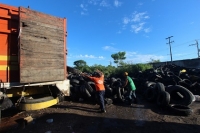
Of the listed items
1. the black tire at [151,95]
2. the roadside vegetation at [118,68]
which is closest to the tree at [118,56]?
the roadside vegetation at [118,68]

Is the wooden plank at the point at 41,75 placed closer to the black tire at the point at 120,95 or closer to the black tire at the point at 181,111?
the black tire at the point at 120,95

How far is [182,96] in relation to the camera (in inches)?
282

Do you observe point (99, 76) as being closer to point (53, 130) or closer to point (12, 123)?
point (53, 130)

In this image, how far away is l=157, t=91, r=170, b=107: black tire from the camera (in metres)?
6.31

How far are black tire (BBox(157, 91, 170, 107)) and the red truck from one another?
406 cm

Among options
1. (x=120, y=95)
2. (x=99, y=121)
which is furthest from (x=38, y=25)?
(x=120, y=95)

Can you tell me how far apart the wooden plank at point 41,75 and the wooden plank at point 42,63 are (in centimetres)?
13

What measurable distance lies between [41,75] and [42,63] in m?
0.39

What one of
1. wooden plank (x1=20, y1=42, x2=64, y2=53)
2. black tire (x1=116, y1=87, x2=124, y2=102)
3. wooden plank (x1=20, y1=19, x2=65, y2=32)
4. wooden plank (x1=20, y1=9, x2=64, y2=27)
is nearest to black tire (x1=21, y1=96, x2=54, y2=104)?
wooden plank (x1=20, y1=42, x2=64, y2=53)

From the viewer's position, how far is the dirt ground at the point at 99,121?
454cm

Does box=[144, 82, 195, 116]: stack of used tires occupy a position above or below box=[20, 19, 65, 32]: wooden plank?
below

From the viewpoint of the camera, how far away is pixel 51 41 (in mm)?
5359

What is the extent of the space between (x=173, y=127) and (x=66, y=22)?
5.19m

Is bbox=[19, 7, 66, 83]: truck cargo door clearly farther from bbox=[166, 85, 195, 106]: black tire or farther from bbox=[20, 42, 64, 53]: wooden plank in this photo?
bbox=[166, 85, 195, 106]: black tire
